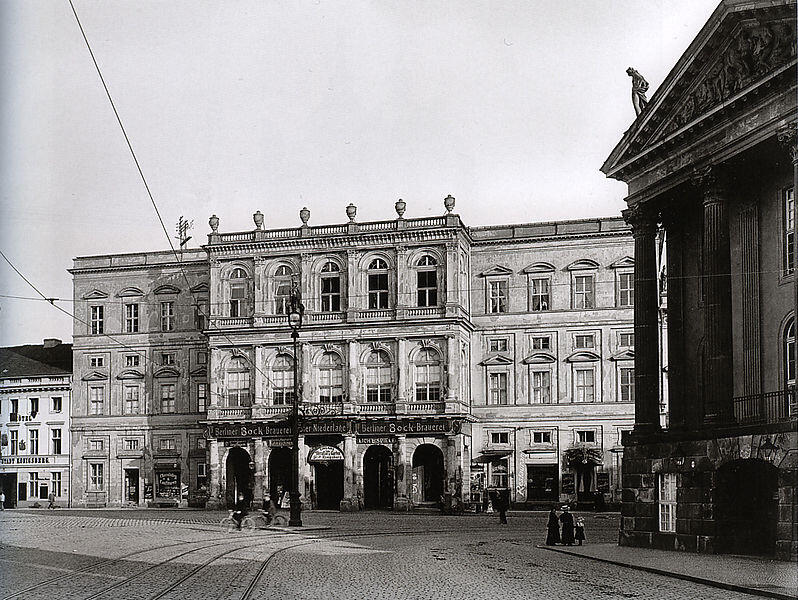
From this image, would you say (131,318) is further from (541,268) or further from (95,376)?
(541,268)

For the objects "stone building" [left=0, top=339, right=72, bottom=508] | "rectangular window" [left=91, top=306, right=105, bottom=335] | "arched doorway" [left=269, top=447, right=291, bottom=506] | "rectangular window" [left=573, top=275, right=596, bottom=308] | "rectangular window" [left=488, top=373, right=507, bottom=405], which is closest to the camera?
"rectangular window" [left=573, top=275, right=596, bottom=308]

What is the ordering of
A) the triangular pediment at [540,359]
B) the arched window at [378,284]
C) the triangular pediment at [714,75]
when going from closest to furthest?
1. the triangular pediment at [714,75]
2. the arched window at [378,284]
3. the triangular pediment at [540,359]

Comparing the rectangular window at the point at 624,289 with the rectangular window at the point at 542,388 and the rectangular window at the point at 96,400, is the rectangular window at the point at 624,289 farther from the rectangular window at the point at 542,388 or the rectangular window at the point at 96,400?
the rectangular window at the point at 96,400

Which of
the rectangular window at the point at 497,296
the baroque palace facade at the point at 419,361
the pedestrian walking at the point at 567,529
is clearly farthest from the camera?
the rectangular window at the point at 497,296

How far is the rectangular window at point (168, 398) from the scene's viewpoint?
67.4 metres

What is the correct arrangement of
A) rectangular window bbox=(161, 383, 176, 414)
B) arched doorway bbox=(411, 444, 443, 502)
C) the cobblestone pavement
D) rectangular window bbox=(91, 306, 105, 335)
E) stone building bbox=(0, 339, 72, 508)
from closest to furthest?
the cobblestone pavement < arched doorway bbox=(411, 444, 443, 502) < rectangular window bbox=(161, 383, 176, 414) < rectangular window bbox=(91, 306, 105, 335) < stone building bbox=(0, 339, 72, 508)

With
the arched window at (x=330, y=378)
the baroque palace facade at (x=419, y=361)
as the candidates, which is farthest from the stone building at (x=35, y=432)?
Answer: the arched window at (x=330, y=378)

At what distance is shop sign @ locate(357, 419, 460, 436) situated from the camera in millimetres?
58562

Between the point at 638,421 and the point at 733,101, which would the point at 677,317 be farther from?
the point at 733,101

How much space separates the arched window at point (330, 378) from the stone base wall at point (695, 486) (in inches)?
1153

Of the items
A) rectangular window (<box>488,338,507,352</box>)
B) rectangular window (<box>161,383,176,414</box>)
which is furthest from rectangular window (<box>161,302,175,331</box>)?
Answer: rectangular window (<box>488,338,507,352</box>)

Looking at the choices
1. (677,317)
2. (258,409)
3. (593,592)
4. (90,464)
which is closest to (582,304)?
(258,409)

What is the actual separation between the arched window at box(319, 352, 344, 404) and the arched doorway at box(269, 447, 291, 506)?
3.79 metres

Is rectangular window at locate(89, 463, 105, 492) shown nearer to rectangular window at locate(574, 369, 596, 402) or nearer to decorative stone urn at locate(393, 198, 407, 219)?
decorative stone urn at locate(393, 198, 407, 219)
